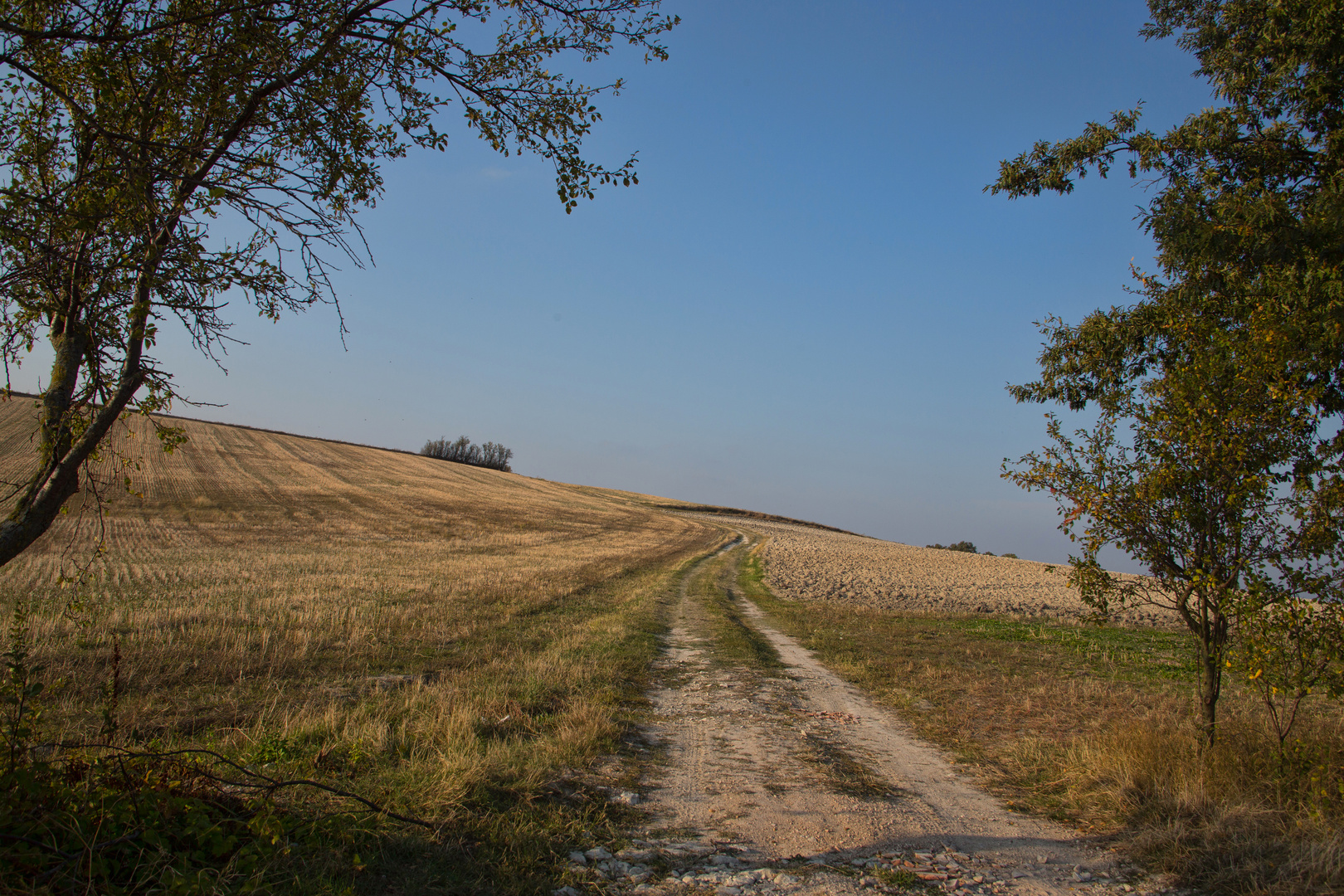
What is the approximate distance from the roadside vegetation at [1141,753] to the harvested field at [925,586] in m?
3.35

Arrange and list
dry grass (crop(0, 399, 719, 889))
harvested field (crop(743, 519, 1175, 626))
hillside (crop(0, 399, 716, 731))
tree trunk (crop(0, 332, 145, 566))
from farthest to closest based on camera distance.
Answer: harvested field (crop(743, 519, 1175, 626))
hillside (crop(0, 399, 716, 731))
dry grass (crop(0, 399, 719, 889))
tree trunk (crop(0, 332, 145, 566))

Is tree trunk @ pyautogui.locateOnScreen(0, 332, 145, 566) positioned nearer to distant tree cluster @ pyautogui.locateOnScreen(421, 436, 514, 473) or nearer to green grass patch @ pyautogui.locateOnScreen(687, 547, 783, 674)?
green grass patch @ pyautogui.locateOnScreen(687, 547, 783, 674)

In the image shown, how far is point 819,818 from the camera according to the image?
5918mm

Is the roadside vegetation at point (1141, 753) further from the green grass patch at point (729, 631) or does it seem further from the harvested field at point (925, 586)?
the harvested field at point (925, 586)

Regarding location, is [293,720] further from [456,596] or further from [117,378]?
[456,596]

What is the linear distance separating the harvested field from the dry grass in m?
6.62

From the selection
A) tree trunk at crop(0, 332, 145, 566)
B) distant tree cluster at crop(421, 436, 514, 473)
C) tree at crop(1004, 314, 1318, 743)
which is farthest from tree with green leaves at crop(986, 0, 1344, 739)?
distant tree cluster at crop(421, 436, 514, 473)

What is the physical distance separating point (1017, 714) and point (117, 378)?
10929 mm

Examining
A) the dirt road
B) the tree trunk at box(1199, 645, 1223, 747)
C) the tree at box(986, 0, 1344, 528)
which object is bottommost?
the dirt road

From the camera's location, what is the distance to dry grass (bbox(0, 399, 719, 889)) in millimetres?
6285

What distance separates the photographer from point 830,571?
34.6 m

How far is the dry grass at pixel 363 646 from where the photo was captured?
6.29 m

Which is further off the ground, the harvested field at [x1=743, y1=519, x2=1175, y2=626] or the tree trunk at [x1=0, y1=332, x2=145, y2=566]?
the tree trunk at [x1=0, y1=332, x2=145, y2=566]

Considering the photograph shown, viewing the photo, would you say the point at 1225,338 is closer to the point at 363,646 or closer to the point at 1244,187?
the point at 1244,187
